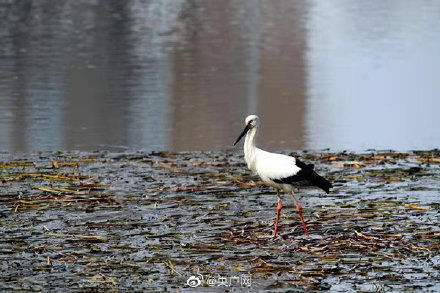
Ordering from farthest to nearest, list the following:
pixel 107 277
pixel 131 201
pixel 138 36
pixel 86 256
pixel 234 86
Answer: pixel 138 36 < pixel 234 86 < pixel 131 201 < pixel 86 256 < pixel 107 277

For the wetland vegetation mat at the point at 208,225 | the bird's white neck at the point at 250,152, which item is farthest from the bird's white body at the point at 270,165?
the wetland vegetation mat at the point at 208,225

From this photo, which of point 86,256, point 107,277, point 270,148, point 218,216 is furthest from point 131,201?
point 270,148

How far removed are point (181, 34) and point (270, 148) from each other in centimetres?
2391

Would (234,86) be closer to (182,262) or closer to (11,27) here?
(182,262)

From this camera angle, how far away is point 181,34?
138 ft

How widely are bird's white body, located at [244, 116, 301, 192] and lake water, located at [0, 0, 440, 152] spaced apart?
599 centimetres

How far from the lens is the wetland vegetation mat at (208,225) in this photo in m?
10.2

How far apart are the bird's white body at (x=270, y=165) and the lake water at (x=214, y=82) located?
5.99m

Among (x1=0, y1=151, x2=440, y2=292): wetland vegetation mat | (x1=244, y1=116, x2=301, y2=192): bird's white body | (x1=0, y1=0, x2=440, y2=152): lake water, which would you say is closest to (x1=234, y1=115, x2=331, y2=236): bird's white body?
(x1=244, y1=116, x2=301, y2=192): bird's white body

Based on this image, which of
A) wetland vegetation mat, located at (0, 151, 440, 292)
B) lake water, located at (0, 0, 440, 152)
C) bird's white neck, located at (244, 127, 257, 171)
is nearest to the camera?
wetland vegetation mat, located at (0, 151, 440, 292)

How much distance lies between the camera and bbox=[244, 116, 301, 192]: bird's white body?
40.1 ft

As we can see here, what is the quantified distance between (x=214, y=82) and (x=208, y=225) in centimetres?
1528

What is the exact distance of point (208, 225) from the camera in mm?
12484

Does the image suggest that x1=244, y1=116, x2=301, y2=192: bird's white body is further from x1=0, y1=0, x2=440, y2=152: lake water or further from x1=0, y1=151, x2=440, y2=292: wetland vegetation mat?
x1=0, y1=0, x2=440, y2=152: lake water
